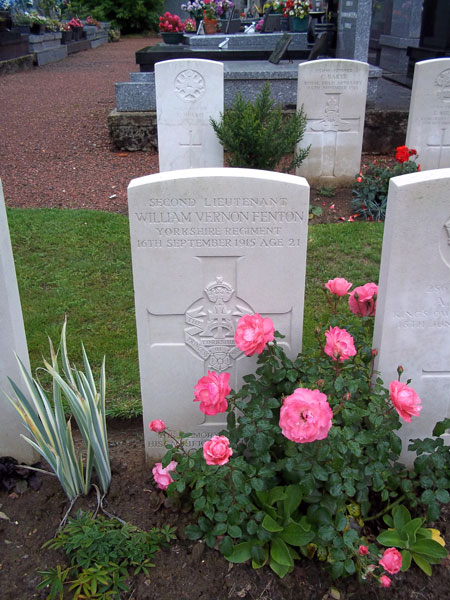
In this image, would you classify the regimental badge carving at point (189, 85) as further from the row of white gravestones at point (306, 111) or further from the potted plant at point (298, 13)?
the potted plant at point (298, 13)

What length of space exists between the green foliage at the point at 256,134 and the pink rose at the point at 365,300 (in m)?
3.61

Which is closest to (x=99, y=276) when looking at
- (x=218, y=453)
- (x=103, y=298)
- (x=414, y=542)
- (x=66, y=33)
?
(x=103, y=298)

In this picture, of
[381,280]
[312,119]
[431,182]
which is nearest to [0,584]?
[381,280]

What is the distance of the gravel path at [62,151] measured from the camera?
6.71 metres

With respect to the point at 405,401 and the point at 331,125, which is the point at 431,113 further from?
the point at 405,401

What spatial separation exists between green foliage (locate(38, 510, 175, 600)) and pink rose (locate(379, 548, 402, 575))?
805 millimetres

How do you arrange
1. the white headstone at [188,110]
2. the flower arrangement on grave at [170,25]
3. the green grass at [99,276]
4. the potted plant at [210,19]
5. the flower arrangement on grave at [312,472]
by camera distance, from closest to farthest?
the flower arrangement on grave at [312,472] → the green grass at [99,276] → the white headstone at [188,110] → the flower arrangement on grave at [170,25] → the potted plant at [210,19]

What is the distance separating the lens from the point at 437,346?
7.97 ft

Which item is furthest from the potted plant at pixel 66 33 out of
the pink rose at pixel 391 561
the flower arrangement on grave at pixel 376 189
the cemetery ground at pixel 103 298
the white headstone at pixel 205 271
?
the pink rose at pixel 391 561

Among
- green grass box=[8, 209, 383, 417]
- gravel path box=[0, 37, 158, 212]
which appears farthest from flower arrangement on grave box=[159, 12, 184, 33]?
green grass box=[8, 209, 383, 417]

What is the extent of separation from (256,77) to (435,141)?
278cm

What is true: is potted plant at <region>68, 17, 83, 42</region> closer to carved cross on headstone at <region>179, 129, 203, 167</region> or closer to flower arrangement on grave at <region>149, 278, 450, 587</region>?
carved cross on headstone at <region>179, 129, 203, 167</region>

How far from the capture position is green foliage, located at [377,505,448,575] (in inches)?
83.9

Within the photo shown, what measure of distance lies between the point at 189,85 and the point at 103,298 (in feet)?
9.12
